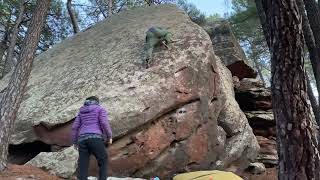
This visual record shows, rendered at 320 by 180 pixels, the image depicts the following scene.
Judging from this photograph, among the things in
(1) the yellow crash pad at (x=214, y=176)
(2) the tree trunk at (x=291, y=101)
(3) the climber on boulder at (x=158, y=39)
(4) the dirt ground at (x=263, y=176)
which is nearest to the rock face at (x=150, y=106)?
→ (3) the climber on boulder at (x=158, y=39)

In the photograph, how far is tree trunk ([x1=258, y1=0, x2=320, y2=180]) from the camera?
4.63 metres

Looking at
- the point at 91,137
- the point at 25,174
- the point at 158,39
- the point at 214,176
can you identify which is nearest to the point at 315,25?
the point at 158,39

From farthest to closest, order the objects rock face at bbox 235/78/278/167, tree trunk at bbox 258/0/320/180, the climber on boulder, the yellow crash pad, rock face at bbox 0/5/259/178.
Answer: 1. rock face at bbox 235/78/278/167
2. the climber on boulder
3. rock face at bbox 0/5/259/178
4. the yellow crash pad
5. tree trunk at bbox 258/0/320/180

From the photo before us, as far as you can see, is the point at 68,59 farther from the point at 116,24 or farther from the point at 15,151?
the point at 15,151

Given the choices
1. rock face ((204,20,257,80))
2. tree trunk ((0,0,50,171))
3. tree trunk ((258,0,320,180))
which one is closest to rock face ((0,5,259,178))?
tree trunk ((0,0,50,171))

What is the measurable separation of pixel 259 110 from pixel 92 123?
8539 millimetres

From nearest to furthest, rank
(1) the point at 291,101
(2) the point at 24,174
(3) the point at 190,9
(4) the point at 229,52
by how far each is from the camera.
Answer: (1) the point at 291,101 → (2) the point at 24,174 → (4) the point at 229,52 → (3) the point at 190,9

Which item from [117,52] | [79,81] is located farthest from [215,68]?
[79,81]

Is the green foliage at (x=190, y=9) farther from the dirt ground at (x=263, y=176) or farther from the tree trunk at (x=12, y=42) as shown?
the dirt ground at (x=263, y=176)

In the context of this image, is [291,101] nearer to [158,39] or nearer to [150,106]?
[150,106]

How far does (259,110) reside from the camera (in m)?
13.9

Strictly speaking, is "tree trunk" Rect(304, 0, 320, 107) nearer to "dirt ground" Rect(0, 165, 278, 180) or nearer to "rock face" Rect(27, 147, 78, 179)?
"rock face" Rect(27, 147, 78, 179)

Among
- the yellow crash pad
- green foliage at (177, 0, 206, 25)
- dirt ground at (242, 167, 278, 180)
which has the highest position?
green foliage at (177, 0, 206, 25)

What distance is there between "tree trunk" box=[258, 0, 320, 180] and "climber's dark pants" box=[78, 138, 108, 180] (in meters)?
2.88
